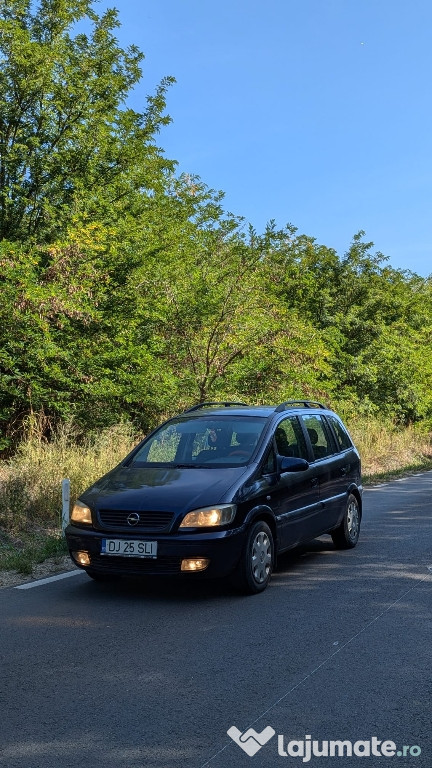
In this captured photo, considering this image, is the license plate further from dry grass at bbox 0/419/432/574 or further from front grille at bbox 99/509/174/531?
dry grass at bbox 0/419/432/574

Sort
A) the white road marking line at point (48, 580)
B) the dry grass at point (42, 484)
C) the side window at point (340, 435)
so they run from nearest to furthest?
the white road marking line at point (48, 580) < the dry grass at point (42, 484) < the side window at point (340, 435)

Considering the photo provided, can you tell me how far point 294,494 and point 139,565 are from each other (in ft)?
6.24

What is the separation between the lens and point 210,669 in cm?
479

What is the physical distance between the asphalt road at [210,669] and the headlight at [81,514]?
25.2 inches

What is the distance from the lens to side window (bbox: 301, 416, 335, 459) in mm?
8617

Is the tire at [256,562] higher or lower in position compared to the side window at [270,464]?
lower

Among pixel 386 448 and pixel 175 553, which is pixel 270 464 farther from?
pixel 386 448

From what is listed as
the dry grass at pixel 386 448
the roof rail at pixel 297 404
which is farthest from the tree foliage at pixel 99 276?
the roof rail at pixel 297 404

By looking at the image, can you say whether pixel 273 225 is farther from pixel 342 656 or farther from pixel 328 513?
pixel 342 656

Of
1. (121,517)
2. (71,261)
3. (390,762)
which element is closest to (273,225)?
(71,261)

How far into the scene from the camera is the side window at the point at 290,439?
25.6 feet

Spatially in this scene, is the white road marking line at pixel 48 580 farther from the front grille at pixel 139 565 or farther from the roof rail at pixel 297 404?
the roof rail at pixel 297 404

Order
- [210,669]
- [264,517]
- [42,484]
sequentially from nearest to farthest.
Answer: [210,669]
[264,517]
[42,484]

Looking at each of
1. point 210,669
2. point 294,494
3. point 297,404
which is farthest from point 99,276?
point 210,669
